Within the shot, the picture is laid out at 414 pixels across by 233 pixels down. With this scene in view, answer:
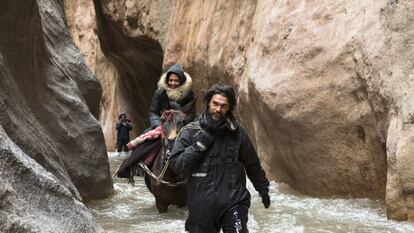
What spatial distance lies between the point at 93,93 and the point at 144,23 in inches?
372

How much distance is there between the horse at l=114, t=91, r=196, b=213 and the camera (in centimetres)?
724

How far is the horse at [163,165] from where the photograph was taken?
724 cm

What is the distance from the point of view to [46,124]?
302 inches

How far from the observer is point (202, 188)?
13.6 feet

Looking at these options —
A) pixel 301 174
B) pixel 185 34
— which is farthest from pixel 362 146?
pixel 185 34

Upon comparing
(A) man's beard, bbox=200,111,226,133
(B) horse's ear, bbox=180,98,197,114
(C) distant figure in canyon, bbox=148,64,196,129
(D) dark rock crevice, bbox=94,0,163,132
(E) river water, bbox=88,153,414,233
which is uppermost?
(D) dark rock crevice, bbox=94,0,163,132

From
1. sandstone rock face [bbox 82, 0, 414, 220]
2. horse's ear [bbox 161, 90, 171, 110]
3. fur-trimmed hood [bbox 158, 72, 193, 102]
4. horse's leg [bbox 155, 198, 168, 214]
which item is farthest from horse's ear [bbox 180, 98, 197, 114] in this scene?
sandstone rock face [bbox 82, 0, 414, 220]

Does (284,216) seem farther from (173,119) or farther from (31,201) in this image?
(31,201)

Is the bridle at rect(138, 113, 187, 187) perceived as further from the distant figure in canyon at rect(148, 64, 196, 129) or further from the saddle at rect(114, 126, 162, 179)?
the distant figure in canyon at rect(148, 64, 196, 129)

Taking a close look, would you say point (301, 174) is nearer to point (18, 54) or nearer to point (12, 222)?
point (18, 54)

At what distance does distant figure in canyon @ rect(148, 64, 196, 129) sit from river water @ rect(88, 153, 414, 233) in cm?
119

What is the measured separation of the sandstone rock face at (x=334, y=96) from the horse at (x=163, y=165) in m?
1.88

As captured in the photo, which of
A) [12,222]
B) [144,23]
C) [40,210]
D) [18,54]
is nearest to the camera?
[12,222]

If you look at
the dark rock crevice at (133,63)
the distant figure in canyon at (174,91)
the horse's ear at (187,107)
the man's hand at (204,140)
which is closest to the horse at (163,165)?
the horse's ear at (187,107)
